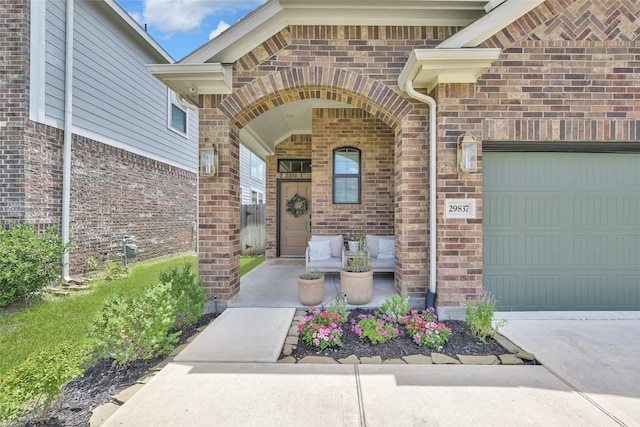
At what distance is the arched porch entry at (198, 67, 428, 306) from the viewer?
13.5 feet

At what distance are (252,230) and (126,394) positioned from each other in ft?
26.4

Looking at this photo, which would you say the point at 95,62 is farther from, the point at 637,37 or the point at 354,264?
the point at 637,37

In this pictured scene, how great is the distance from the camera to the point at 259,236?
10.5m

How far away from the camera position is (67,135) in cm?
572

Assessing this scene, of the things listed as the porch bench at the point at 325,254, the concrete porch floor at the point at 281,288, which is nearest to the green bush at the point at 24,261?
the concrete porch floor at the point at 281,288

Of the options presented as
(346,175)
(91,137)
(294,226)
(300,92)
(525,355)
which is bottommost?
(525,355)

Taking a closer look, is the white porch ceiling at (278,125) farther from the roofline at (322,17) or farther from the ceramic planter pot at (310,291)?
the ceramic planter pot at (310,291)

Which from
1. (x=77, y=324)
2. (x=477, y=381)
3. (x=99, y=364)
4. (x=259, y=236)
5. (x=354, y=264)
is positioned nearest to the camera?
(x=477, y=381)

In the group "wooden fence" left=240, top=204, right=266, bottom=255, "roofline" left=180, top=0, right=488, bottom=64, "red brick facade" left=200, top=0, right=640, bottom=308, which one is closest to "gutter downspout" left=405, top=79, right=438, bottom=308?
"red brick facade" left=200, top=0, right=640, bottom=308

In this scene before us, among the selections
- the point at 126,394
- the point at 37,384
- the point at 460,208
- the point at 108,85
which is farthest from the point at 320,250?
the point at 108,85

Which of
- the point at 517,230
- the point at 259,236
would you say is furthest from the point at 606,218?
the point at 259,236

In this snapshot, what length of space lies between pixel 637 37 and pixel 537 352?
4.19m

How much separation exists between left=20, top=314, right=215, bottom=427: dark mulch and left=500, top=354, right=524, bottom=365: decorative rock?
3240mm

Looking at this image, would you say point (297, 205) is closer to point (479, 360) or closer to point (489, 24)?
point (489, 24)
